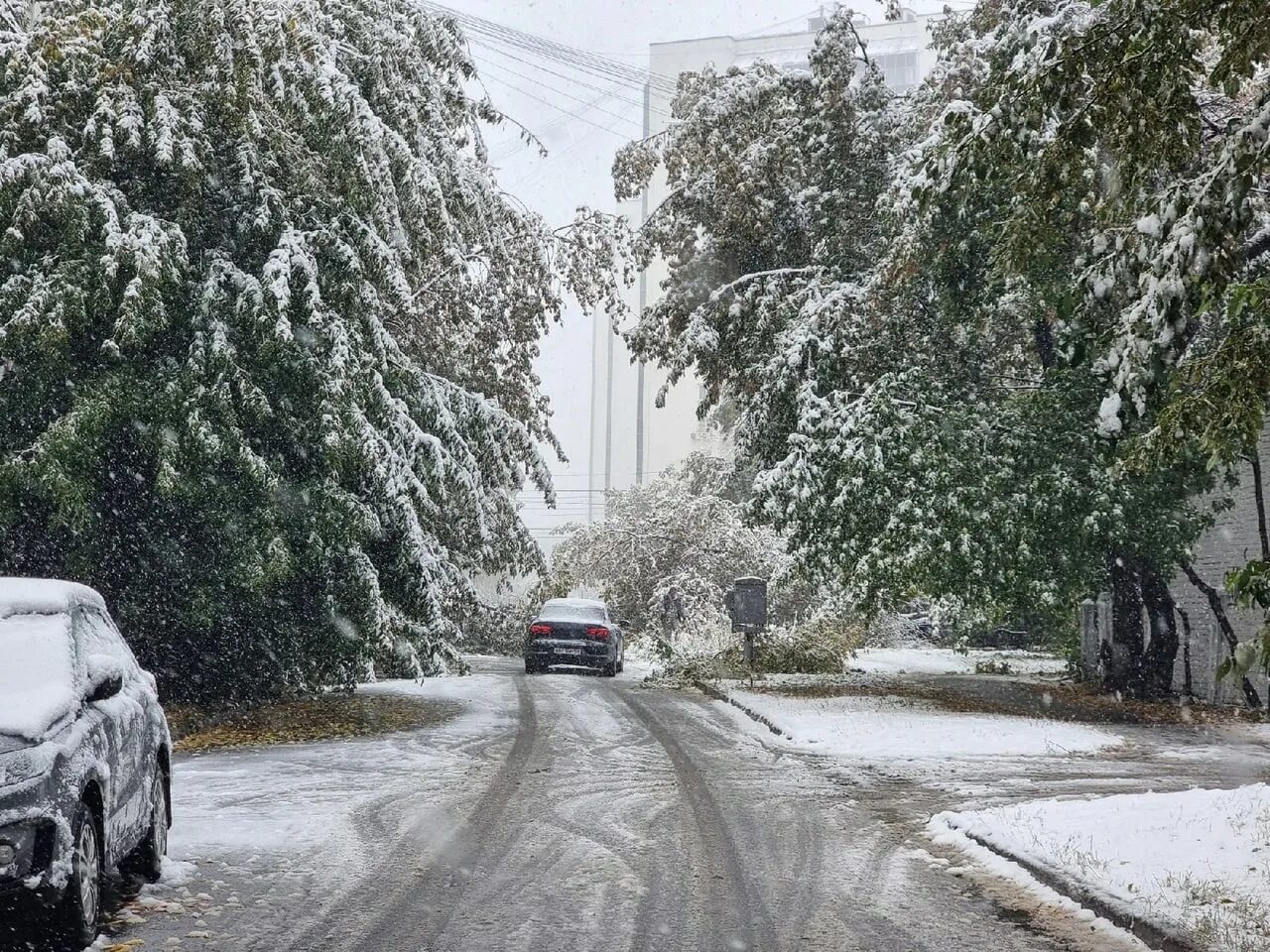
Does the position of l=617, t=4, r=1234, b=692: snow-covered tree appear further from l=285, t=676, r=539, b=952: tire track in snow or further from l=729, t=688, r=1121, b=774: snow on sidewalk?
l=285, t=676, r=539, b=952: tire track in snow

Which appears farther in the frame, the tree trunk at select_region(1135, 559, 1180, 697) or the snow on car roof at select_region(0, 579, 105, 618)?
the tree trunk at select_region(1135, 559, 1180, 697)

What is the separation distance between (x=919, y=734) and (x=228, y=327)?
30.7 feet

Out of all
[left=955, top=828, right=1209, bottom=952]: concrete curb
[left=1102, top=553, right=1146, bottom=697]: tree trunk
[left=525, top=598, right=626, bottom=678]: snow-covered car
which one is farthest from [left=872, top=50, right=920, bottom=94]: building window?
[left=955, top=828, right=1209, bottom=952]: concrete curb

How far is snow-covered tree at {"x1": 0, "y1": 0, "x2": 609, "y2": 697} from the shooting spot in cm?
1498

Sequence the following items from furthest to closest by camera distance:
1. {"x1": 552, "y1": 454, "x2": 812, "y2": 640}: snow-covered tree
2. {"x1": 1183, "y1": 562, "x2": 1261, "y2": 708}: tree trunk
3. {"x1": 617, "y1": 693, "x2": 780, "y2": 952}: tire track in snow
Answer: {"x1": 552, "y1": 454, "x2": 812, "y2": 640}: snow-covered tree → {"x1": 1183, "y1": 562, "x2": 1261, "y2": 708}: tree trunk → {"x1": 617, "y1": 693, "x2": 780, "y2": 952}: tire track in snow

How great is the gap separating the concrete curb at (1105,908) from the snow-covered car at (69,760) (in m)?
5.04

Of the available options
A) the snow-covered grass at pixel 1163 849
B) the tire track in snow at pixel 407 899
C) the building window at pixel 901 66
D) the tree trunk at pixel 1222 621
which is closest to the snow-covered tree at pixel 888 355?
the tree trunk at pixel 1222 621

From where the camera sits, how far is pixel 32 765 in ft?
20.4

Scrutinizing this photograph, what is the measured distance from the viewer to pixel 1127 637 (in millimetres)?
23031

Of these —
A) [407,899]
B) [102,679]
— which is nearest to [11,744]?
[102,679]

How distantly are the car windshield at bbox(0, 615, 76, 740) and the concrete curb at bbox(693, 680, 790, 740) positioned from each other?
35.0ft

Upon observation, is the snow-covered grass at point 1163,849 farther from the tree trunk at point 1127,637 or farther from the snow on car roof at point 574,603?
the snow on car roof at point 574,603

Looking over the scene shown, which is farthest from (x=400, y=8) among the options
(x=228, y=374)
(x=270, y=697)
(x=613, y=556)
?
(x=613, y=556)

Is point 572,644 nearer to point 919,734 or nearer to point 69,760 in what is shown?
point 919,734
